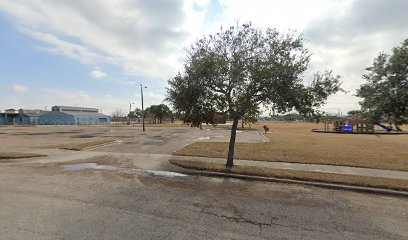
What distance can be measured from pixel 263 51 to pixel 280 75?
4.65 ft

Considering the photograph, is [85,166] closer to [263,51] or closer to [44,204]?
[44,204]

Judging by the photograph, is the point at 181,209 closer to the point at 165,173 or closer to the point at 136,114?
the point at 165,173

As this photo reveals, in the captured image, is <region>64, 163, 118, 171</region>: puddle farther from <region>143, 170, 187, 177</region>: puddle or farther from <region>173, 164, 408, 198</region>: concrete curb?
<region>173, 164, 408, 198</region>: concrete curb

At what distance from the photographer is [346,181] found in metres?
8.29

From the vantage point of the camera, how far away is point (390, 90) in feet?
21.1

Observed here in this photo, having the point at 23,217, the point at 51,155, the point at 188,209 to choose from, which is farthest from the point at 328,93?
the point at 51,155

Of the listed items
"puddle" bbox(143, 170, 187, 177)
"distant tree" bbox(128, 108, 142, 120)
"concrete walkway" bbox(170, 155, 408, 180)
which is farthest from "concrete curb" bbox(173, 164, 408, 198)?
"distant tree" bbox(128, 108, 142, 120)

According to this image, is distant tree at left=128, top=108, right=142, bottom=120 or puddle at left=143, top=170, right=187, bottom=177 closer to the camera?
puddle at left=143, top=170, right=187, bottom=177

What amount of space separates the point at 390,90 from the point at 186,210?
668 centimetres

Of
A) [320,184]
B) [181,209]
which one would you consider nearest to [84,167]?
[181,209]

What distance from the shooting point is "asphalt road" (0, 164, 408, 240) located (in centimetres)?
467

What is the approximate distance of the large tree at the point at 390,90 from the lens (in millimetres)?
6262

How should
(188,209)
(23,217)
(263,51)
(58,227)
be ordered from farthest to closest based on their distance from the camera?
(263,51)
(188,209)
(23,217)
(58,227)

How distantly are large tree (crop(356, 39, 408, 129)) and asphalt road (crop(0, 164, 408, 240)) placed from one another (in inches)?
104
